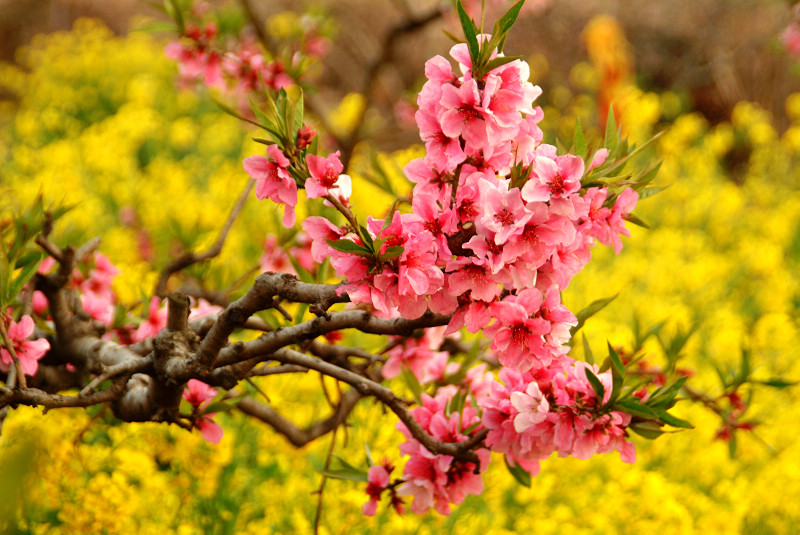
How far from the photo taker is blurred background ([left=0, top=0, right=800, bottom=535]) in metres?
2.02

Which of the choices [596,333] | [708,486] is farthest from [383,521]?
[596,333]

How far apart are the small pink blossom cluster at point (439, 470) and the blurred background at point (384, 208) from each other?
50 cm

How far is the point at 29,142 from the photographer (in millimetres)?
5430

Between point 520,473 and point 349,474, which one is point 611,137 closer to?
point 520,473

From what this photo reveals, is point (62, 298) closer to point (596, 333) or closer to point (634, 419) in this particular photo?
point (634, 419)

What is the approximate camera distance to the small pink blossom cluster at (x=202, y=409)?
4.12 ft

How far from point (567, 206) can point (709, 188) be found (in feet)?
17.4

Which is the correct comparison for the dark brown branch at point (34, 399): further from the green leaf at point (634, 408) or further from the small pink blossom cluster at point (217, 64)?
the small pink blossom cluster at point (217, 64)

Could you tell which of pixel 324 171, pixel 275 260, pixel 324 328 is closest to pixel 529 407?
pixel 324 328

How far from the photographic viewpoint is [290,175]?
0.93m

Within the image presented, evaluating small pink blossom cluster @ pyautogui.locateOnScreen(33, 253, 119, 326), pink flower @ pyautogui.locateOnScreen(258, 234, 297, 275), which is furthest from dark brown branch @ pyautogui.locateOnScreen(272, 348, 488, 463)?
pink flower @ pyautogui.locateOnScreen(258, 234, 297, 275)

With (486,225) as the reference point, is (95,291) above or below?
below

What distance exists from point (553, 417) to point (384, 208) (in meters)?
3.16

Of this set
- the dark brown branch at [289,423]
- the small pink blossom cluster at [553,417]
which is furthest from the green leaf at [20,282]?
the small pink blossom cluster at [553,417]
